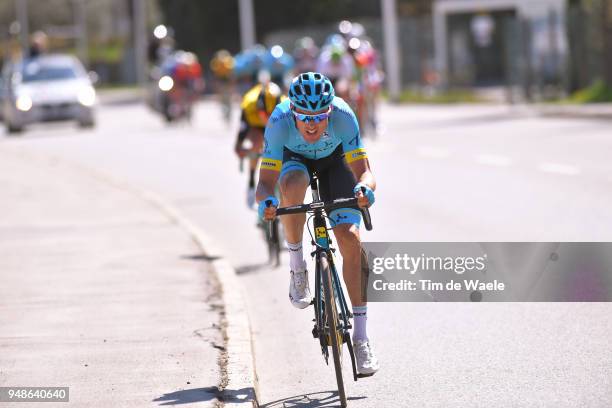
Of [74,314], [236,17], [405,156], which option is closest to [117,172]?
[405,156]

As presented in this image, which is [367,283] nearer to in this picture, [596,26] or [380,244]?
[380,244]

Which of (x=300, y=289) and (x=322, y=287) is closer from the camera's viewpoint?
(x=322, y=287)

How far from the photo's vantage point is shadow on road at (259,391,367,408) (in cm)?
713

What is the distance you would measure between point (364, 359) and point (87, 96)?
88.4 feet

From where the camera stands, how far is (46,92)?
3328 cm

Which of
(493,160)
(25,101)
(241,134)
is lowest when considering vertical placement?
(493,160)

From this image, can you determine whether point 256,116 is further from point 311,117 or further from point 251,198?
point 311,117

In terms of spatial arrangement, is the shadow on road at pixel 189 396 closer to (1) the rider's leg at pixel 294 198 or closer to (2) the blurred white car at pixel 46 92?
(1) the rider's leg at pixel 294 198

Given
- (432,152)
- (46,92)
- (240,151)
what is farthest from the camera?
(46,92)

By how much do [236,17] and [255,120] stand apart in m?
56.3

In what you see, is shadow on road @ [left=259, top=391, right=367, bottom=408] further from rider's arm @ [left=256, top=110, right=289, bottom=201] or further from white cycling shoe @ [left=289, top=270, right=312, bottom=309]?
rider's arm @ [left=256, top=110, right=289, bottom=201]

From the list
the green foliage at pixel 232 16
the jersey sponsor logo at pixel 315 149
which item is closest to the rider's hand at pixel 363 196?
the jersey sponsor logo at pixel 315 149

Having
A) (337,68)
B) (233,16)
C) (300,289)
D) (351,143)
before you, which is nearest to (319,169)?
(351,143)

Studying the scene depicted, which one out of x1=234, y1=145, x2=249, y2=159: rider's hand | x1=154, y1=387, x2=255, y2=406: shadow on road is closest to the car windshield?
x1=234, y1=145, x2=249, y2=159: rider's hand
